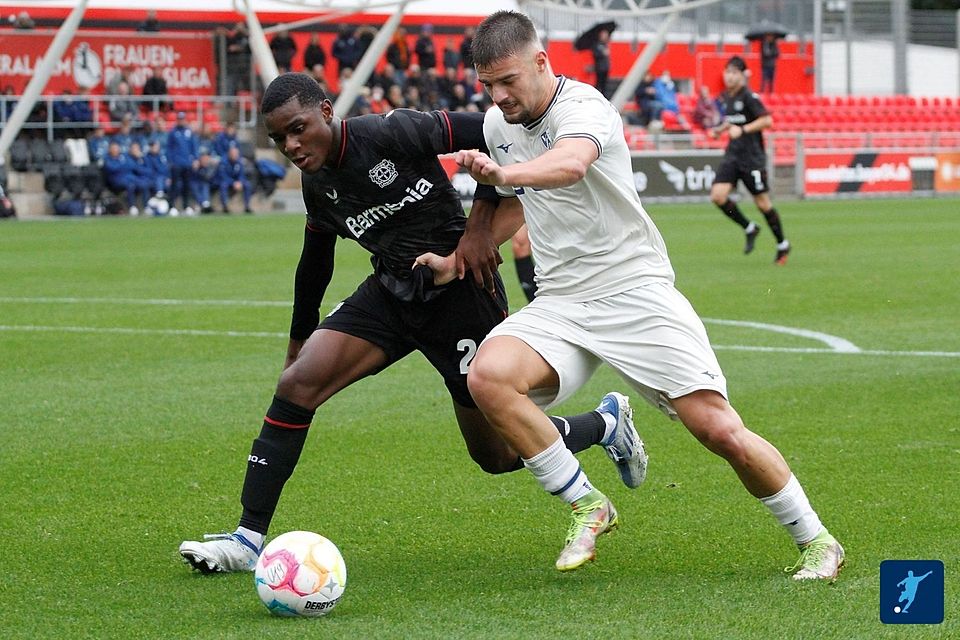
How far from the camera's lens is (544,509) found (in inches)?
231

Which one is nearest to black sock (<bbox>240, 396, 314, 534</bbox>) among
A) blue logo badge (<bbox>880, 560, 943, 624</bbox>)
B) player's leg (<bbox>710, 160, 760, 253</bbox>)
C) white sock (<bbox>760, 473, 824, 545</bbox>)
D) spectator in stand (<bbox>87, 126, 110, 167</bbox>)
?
white sock (<bbox>760, 473, 824, 545</bbox>)

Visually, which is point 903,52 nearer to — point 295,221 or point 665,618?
point 295,221

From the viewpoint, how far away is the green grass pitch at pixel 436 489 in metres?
4.41

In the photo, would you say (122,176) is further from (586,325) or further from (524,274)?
(586,325)

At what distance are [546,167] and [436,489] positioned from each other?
2.23 metres

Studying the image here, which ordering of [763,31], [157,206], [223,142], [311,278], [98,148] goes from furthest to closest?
[763,31], [223,142], [157,206], [98,148], [311,278]

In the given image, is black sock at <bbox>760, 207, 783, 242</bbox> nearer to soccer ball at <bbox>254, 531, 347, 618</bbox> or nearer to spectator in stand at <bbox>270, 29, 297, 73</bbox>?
soccer ball at <bbox>254, 531, 347, 618</bbox>

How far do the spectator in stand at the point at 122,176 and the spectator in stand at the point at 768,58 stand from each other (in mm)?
19255

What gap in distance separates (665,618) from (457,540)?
123 centimetres

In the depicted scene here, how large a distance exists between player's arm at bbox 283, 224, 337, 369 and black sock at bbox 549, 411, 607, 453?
0.99 meters

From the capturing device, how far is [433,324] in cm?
536

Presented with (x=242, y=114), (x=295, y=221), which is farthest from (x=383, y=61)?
(x=295, y=221)

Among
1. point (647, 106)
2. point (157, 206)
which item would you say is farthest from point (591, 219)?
point (647, 106)

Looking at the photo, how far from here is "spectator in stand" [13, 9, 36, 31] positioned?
3350 cm
